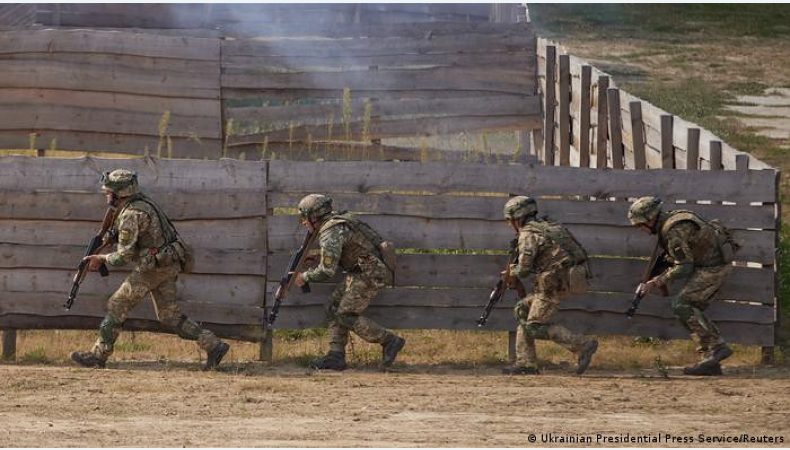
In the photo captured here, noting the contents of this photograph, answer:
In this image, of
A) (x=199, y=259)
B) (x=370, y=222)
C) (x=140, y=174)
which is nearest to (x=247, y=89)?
(x=140, y=174)

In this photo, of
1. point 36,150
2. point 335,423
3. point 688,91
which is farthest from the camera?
point 688,91

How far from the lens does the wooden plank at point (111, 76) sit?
57.5 ft

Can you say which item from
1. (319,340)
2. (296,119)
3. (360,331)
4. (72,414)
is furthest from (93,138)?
(72,414)

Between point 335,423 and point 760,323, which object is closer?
point 335,423

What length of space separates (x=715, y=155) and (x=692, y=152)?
0.34m

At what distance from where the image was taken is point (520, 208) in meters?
11.5

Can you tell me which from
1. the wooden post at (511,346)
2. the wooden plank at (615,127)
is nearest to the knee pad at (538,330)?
the wooden post at (511,346)

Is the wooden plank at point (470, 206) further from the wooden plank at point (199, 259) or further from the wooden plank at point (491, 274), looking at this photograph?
the wooden plank at point (199, 259)

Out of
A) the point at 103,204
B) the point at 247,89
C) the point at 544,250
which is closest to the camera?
the point at 544,250

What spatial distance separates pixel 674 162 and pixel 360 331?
3.79 metres

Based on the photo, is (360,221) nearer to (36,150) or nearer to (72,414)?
(72,414)

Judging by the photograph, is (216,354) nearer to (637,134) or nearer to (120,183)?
(120,183)

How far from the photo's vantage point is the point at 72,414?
10000 mm

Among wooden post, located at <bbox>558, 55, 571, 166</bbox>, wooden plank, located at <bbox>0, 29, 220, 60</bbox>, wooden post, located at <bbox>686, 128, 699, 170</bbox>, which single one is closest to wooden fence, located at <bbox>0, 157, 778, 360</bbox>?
wooden post, located at <bbox>686, 128, 699, 170</bbox>
